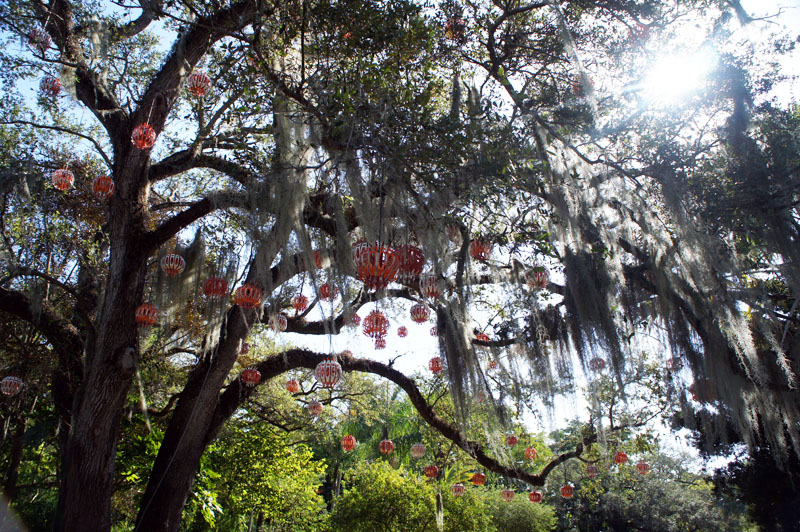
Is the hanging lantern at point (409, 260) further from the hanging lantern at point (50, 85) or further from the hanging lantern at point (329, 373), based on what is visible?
the hanging lantern at point (50, 85)

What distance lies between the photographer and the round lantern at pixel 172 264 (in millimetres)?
4809

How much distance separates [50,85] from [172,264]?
127 inches

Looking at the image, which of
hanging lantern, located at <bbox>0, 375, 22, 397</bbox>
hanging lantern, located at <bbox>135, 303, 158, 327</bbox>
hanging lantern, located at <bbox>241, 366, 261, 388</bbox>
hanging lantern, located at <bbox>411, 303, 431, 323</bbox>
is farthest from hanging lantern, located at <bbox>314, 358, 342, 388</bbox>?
hanging lantern, located at <bbox>0, 375, 22, 397</bbox>

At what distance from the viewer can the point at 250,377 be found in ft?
17.8

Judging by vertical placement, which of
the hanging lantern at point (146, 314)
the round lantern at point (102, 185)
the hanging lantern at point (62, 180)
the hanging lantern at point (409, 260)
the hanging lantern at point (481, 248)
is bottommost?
the hanging lantern at point (409, 260)

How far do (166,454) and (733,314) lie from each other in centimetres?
527

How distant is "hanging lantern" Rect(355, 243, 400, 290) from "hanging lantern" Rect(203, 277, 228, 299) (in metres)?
1.74

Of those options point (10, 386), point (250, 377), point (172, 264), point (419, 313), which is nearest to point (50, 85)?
point (172, 264)

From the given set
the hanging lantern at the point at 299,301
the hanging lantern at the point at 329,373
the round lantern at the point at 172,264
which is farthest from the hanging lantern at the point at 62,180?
the hanging lantern at the point at 329,373

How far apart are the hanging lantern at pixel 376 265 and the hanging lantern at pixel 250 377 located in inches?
107

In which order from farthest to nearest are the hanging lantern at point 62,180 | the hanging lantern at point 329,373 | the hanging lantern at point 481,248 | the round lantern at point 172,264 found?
the hanging lantern at point 62,180 → the hanging lantern at point 329,373 → the round lantern at point 172,264 → the hanging lantern at point 481,248

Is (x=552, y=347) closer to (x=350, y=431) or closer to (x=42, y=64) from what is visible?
(x=42, y=64)

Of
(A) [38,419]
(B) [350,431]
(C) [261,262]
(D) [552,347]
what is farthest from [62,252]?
(B) [350,431]

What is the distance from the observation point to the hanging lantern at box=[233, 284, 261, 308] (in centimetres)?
464
